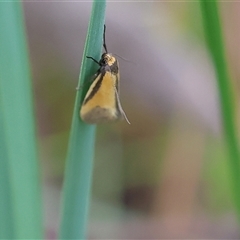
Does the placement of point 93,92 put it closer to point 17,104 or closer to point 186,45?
point 17,104

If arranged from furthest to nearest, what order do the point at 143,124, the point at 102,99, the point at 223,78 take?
the point at 143,124 → the point at 102,99 → the point at 223,78

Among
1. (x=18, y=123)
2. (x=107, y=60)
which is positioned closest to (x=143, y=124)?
(x=107, y=60)

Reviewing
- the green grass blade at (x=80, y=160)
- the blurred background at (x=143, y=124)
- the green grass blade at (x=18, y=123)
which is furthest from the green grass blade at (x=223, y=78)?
the blurred background at (x=143, y=124)

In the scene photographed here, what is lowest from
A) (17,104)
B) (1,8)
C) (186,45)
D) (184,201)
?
(184,201)

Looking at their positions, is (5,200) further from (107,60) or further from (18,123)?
(107,60)

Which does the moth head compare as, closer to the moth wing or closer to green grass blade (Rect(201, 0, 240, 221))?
the moth wing

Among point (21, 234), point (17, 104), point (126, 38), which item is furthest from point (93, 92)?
point (126, 38)

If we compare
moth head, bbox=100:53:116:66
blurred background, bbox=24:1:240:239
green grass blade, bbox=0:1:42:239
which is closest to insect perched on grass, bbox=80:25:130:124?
moth head, bbox=100:53:116:66
